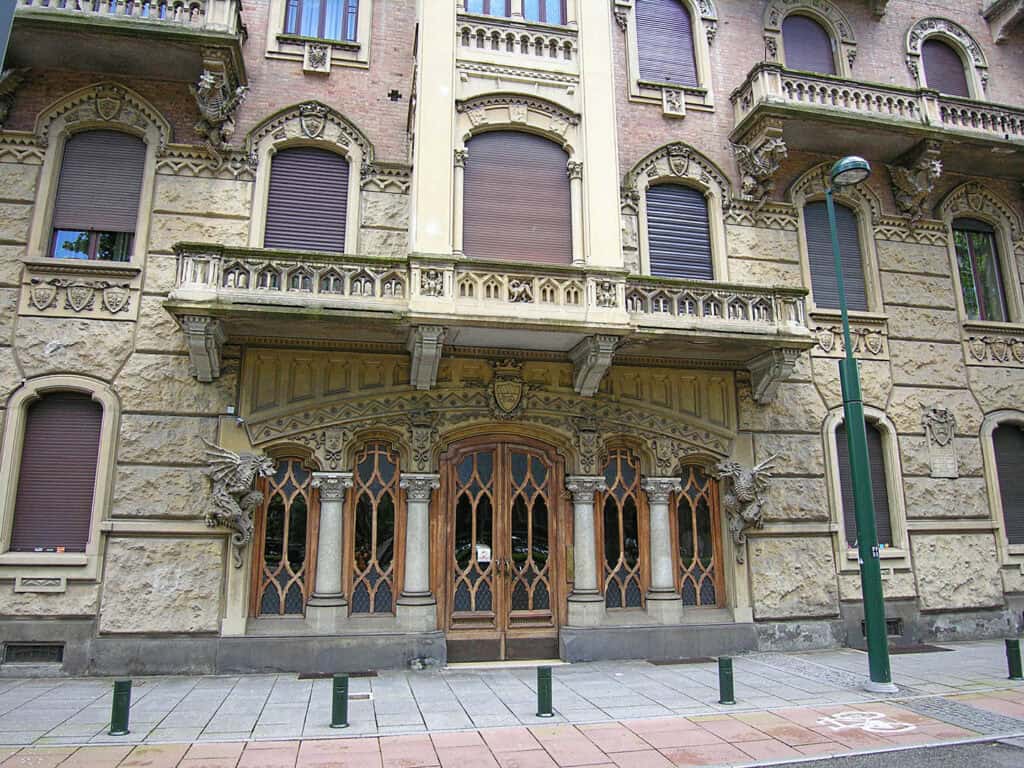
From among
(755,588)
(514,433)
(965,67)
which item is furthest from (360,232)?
(965,67)

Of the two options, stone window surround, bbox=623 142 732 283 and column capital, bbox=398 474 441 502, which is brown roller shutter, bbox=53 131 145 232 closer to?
column capital, bbox=398 474 441 502

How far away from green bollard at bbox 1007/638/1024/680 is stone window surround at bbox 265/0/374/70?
1431cm

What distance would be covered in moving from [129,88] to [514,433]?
29.8ft

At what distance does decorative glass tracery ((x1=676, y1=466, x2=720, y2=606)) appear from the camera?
12.5 metres

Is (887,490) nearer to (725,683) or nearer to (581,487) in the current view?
(581,487)

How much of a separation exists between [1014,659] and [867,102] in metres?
10.7

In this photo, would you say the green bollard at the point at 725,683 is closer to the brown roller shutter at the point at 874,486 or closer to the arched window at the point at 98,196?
the brown roller shutter at the point at 874,486

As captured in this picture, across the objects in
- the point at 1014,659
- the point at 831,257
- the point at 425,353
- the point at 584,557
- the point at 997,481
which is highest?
the point at 831,257

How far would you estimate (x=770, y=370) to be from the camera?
12367 mm

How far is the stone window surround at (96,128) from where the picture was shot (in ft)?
37.9

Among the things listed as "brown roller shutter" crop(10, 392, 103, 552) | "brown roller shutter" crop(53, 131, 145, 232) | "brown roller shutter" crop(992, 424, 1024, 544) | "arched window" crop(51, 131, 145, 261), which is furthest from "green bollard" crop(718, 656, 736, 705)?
"brown roller shutter" crop(53, 131, 145, 232)

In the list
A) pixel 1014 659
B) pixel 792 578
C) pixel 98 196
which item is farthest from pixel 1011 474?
pixel 98 196

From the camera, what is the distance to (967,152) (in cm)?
1492

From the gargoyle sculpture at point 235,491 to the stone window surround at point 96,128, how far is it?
12.1 ft
